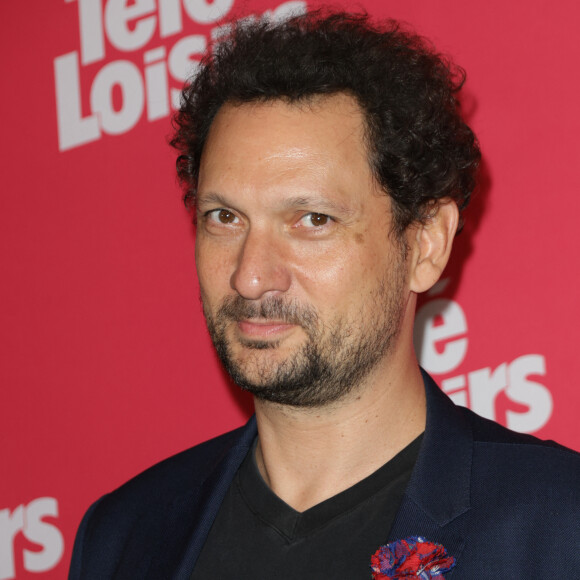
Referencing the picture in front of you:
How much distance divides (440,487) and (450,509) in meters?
0.05

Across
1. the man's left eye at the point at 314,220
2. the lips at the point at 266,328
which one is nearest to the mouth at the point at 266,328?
the lips at the point at 266,328

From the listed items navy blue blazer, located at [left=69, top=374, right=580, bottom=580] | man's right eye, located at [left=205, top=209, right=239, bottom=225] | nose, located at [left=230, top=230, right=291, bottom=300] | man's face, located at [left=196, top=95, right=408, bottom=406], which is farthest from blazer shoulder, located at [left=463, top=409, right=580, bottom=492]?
man's right eye, located at [left=205, top=209, right=239, bottom=225]

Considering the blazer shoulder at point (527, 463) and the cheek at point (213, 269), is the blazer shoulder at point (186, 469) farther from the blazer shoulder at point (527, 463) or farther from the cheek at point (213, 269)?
the blazer shoulder at point (527, 463)

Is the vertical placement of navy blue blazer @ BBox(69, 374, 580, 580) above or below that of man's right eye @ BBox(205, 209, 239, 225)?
below

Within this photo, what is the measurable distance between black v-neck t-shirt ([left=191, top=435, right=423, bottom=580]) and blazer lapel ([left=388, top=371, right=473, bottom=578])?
68mm

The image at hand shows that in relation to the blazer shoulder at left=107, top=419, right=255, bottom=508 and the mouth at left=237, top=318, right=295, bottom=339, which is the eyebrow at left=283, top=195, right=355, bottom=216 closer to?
the mouth at left=237, top=318, right=295, bottom=339

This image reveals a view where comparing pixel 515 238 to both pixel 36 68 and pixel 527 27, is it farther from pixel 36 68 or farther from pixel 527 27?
pixel 36 68

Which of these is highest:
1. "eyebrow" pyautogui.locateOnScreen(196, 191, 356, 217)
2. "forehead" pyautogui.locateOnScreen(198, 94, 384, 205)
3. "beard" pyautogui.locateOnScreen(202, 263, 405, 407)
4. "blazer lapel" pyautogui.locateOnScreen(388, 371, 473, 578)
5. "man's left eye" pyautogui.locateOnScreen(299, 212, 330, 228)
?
"forehead" pyautogui.locateOnScreen(198, 94, 384, 205)

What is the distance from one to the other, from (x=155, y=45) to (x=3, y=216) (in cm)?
77

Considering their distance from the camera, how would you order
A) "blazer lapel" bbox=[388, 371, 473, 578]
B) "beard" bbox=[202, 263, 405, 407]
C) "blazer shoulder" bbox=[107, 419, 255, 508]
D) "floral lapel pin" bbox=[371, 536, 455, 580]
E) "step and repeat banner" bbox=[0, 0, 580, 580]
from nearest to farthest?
"floral lapel pin" bbox=[371, 536, 455, 580], "blazer lapel" bbox=[388, 371, 473, 578], "beard" bbox=[202, 263, 405, 407], "blazer shoulder" bbox=[107, 419, 255, 508], "step and repeat banner" bbox=[0, 0, 580, 580]

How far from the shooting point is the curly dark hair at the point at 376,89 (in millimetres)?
2195

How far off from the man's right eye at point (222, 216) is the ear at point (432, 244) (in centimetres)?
39

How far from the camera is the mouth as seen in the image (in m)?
2.03

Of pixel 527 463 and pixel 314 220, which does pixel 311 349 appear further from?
pixel 527 463
